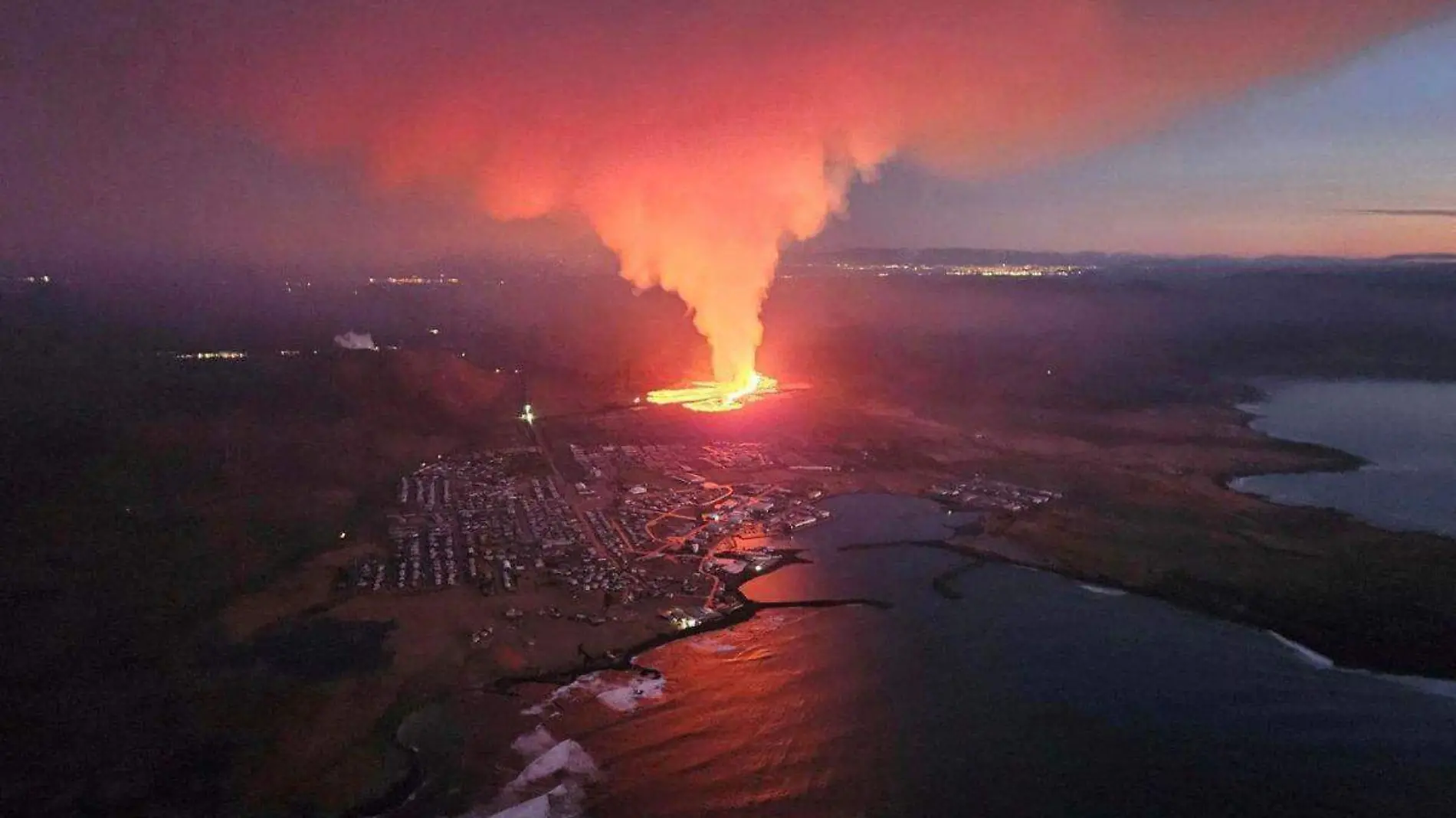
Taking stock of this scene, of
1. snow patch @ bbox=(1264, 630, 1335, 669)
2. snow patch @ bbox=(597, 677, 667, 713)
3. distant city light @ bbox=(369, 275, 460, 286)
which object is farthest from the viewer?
distant city light @ bbox=(369, 275, 460, 286)

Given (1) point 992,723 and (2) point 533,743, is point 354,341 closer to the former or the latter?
(2) point 533,743

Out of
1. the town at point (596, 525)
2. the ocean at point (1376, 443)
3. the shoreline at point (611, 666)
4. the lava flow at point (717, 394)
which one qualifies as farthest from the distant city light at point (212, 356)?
the ocean at point (1376, 443)

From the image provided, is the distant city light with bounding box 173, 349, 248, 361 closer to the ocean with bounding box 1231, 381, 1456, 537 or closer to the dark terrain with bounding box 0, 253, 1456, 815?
the dark terrain with bounding box 0, 253, 1456, 815

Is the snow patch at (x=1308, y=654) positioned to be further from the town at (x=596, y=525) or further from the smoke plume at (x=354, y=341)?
the smoke plume at (x=354, y=341)

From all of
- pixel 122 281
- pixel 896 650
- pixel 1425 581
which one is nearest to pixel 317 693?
pixel 896 650

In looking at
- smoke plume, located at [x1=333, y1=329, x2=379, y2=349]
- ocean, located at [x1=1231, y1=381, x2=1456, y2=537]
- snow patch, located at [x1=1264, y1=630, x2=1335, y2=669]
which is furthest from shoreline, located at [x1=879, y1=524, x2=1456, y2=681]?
smoke plume, located at [x1=333, y1=329, x2=379, y2=349]

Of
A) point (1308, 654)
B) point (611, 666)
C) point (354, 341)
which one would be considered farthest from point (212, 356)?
point (1308, 654)
